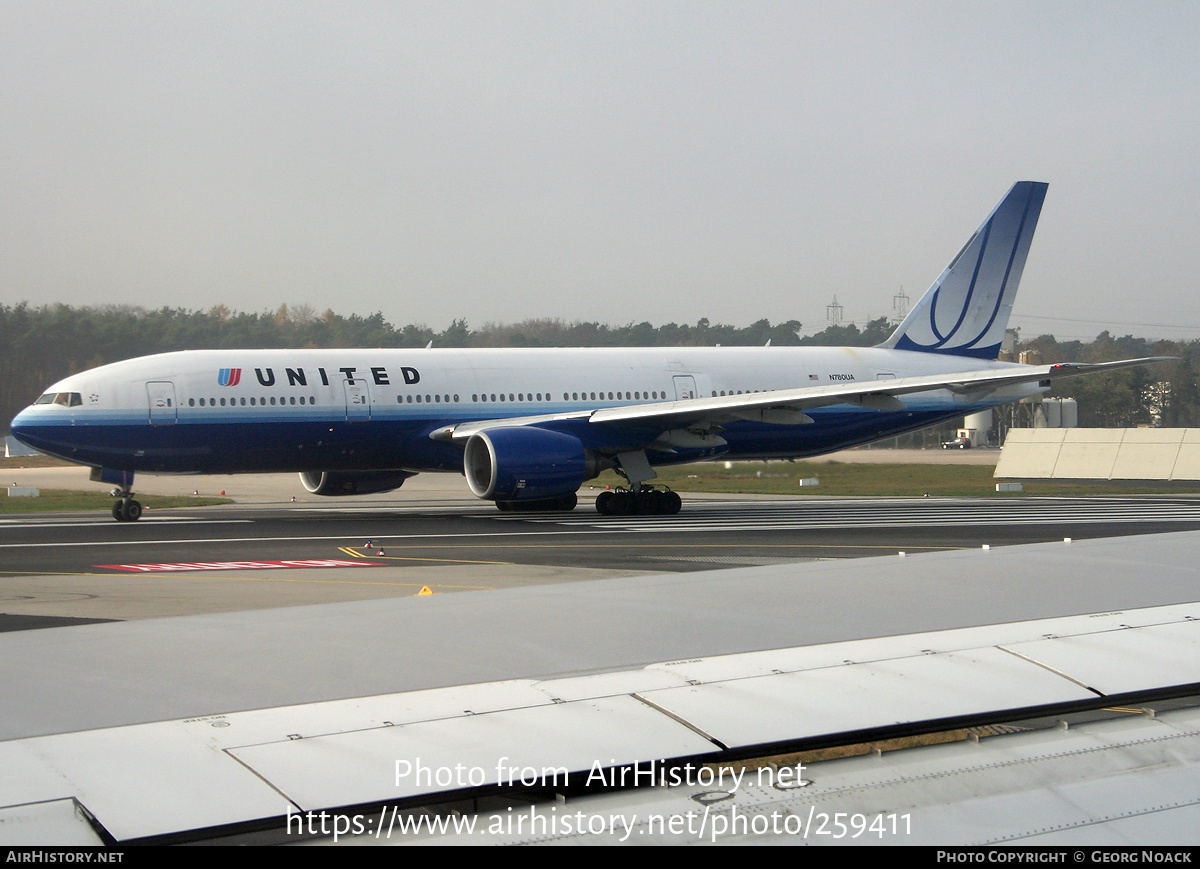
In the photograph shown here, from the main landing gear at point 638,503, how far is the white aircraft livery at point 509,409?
1.6 inches

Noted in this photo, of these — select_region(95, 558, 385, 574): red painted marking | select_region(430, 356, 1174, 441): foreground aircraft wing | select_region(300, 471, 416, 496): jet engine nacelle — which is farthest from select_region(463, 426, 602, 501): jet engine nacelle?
select_region(95, 558, 385, 574): red painted marking

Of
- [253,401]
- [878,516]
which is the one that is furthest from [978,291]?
[253,401]

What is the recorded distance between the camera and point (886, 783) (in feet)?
9.22

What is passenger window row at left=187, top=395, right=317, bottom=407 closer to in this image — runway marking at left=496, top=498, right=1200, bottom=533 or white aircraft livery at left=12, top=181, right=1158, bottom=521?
white aircraft livery at left=12, top=181, right=1158, bottom=521

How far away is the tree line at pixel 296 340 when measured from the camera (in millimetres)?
45469

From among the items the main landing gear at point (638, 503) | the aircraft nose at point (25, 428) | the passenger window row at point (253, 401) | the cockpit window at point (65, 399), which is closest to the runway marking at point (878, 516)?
the main landing gear at point (638, 503)

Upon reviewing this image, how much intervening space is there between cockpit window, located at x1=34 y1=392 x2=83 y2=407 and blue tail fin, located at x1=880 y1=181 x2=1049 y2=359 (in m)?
18.3

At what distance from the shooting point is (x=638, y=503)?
22.6 m

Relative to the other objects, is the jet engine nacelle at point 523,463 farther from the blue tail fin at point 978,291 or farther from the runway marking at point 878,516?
the blue tail fin at point 978,291

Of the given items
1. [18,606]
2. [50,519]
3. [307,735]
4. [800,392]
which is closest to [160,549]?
[18,606]

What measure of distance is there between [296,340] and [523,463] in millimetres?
28913

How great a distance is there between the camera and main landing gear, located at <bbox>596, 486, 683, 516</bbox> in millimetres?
22516
